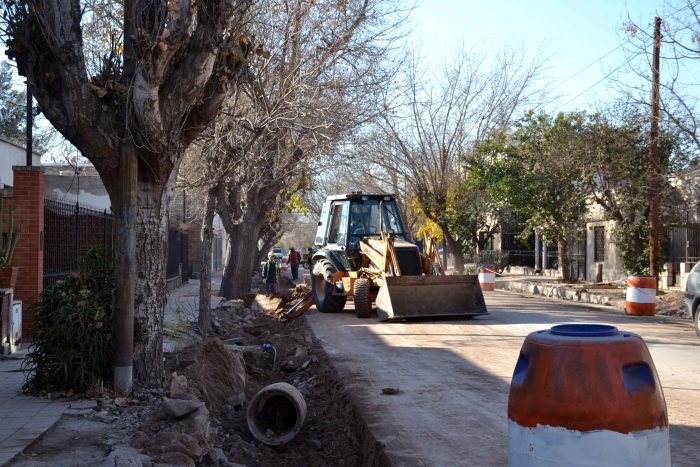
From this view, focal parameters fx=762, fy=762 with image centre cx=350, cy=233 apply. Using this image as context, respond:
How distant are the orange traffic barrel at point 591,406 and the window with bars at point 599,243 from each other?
28.7 metres

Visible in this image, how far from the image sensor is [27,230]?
12688 mm

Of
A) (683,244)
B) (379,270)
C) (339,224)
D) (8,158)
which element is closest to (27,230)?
(379,270)

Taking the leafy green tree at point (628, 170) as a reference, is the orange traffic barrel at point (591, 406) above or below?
below

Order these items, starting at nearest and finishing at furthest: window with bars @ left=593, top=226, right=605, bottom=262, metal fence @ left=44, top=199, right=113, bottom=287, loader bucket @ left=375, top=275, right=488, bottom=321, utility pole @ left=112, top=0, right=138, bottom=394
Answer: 1. utility pole @ left=112, top=0, right=138, bottom=394
2. metal fence @ left=44, top=199, right=113, bottom=287
3. loader bucket @ left=375, top=275, right=488, bottom=321
4. window with bars @ left=593, top=226, right=605, bottom=262

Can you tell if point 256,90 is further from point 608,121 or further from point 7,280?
point 608,121

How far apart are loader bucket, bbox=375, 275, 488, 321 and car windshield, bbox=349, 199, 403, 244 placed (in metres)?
2.55

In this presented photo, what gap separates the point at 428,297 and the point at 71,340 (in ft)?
30.2

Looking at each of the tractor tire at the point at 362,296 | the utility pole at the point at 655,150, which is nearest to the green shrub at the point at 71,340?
the tractor tire at the point at 362,296

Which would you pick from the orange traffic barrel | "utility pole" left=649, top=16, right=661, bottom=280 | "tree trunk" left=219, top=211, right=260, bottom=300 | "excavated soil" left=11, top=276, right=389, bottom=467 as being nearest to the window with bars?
"utility pole" left=649, top=16, right=661, bottom=280

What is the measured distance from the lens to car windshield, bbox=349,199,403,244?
727 inches

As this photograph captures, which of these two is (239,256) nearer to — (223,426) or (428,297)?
(428,297)

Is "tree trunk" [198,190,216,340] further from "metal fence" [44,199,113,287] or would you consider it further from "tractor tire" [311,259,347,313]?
"tractor tire" [311,259,347,313]

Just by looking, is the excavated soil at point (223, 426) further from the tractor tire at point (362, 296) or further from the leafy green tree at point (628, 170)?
the leafy green tree at point (628, 170)

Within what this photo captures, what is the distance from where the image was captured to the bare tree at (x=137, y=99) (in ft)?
24.8
